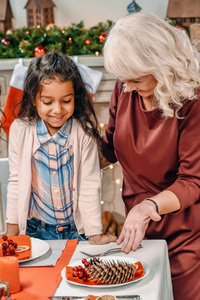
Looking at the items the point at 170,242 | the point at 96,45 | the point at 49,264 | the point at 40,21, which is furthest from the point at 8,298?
the point at 40,21

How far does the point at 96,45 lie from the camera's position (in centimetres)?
286

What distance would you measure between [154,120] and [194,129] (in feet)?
0.48

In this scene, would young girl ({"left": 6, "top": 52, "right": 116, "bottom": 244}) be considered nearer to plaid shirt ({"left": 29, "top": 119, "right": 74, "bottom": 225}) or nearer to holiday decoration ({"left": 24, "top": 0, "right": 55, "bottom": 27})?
plaid shirt ({"left": 29, "top": 119, "right": 74, "bottom": 225})

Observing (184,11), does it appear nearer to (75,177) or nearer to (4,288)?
(75,177)

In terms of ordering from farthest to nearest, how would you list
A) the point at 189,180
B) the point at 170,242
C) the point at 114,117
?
the point at 114,117 → the point at 170,242 → the point at 189,180

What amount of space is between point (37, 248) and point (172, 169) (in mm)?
517

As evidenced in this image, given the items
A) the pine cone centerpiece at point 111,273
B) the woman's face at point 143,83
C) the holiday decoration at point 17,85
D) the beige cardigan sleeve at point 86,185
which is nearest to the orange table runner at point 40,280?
the pine cone centerpiece at point 111,273

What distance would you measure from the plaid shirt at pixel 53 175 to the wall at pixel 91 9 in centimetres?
158

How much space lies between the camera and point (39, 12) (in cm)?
303

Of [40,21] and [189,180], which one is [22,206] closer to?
[189,180]

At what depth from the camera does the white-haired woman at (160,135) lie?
1370 millimetres

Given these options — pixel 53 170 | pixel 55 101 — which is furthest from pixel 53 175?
pixel 55 101

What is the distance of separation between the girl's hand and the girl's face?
42 cm

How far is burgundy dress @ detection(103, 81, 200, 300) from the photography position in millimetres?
1458
